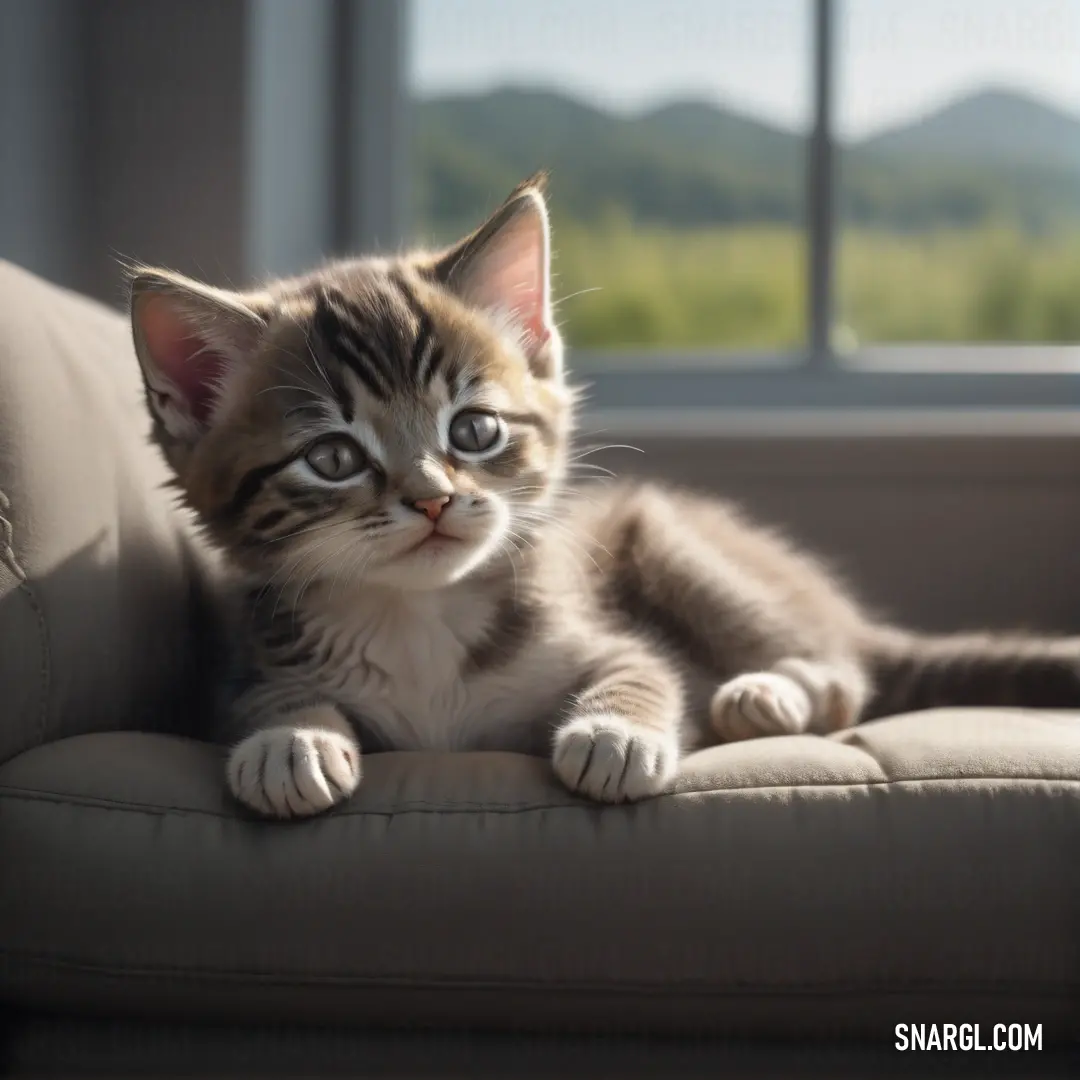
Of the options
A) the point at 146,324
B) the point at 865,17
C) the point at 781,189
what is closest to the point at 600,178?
the point at 781,189

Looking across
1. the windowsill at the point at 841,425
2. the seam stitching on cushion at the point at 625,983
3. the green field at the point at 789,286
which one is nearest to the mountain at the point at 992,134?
the green field at the point at 789,286

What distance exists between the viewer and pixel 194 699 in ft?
4.46

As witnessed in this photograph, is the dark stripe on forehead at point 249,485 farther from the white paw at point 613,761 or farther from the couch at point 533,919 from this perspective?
the white paw at point 613,761

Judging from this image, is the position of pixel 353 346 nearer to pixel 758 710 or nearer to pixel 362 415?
pixel 362 415

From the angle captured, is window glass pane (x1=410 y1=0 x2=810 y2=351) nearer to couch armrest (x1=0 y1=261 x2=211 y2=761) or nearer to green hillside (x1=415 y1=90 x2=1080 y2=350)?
green hillside (x1=415 y1=90 x2=1080 y2=350)

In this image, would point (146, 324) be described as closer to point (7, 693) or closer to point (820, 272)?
point (7, 693)

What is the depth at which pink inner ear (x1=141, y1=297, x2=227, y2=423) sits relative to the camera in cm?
119

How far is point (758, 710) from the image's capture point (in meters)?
1.29

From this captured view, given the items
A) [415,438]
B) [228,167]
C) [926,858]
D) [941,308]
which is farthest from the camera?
[941,308]

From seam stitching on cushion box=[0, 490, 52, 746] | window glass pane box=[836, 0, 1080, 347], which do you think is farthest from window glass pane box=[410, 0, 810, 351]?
seam stitching on cushion box=[0, 490, 52, 746]

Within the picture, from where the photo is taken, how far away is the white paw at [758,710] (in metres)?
1.29

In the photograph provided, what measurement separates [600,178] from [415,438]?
1717 millimetres

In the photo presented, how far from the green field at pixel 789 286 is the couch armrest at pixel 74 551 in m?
1.38

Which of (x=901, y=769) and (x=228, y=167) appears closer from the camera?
(x=901, y=769)
